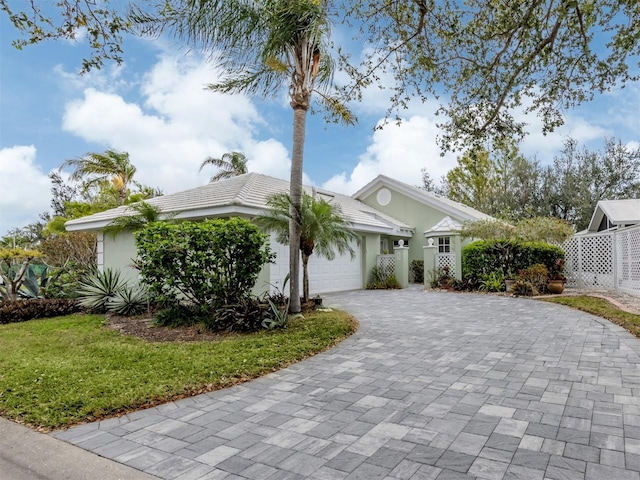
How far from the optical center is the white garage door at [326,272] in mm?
12664

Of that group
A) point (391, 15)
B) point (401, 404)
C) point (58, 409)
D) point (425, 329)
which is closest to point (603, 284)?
point (425, 329)

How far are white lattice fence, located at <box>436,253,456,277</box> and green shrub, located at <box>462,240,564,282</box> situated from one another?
0.88 meters

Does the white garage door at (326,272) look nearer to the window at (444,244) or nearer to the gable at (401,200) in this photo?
the window at (444,244)

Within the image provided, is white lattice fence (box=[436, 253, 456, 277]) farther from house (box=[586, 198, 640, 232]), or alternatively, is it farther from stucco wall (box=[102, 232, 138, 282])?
stucco wall (box=[102, 232, 138, 282])

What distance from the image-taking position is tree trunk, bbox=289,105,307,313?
29.7 feet

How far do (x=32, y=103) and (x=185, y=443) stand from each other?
29.3 feet

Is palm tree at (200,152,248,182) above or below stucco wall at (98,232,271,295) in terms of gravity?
above

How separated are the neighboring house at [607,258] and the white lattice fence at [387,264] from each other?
21.8 ft

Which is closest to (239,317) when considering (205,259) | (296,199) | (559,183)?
(205,259)

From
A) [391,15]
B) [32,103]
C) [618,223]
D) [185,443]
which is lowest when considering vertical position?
[185,443]

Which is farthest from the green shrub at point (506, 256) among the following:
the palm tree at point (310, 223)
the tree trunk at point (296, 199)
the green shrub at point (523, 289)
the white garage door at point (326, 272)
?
the tree trunk at point (296, 199)

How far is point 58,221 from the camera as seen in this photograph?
16625mm

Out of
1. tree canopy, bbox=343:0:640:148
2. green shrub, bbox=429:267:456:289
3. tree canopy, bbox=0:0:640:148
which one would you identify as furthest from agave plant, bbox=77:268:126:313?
green shrub, bbox=429:267:456:289

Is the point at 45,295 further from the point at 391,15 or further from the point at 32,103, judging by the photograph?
the point at 391,15
